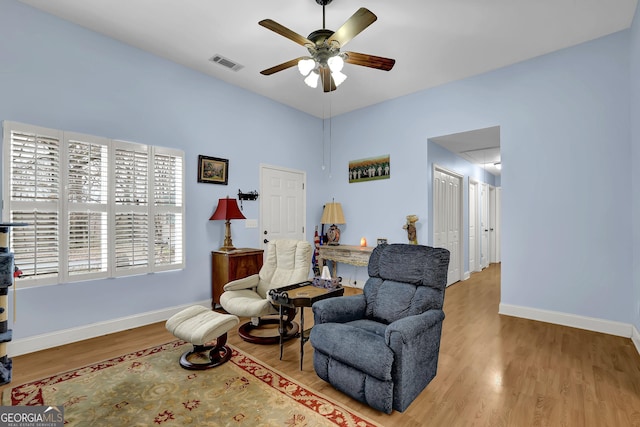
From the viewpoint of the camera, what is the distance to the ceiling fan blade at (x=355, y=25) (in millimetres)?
2087

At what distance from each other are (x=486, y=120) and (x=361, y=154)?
1.99 m

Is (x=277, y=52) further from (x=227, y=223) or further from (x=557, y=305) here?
(x=557, y=305)

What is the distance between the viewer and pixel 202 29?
310 cm

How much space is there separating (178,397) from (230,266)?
187 cm

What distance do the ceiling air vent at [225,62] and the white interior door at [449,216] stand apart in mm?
3276

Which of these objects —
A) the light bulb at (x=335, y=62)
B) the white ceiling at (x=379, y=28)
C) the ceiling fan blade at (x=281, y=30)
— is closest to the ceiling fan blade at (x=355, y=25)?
the light bulb at (x=335, y=62)

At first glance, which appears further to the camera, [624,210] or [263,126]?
[263,126]

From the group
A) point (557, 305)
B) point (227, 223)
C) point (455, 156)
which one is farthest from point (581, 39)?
point (227, 223)

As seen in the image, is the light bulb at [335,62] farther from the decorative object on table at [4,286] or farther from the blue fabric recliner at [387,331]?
the decorative object on table at [4,286]

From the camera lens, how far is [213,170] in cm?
407

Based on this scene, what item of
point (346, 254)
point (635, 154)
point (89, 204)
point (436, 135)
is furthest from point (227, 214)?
point (635, 154)

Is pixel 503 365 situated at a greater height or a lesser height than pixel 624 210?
lesser

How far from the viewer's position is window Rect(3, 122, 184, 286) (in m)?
2.67

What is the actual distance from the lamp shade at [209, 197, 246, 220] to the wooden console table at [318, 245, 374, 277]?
5.87 feet
